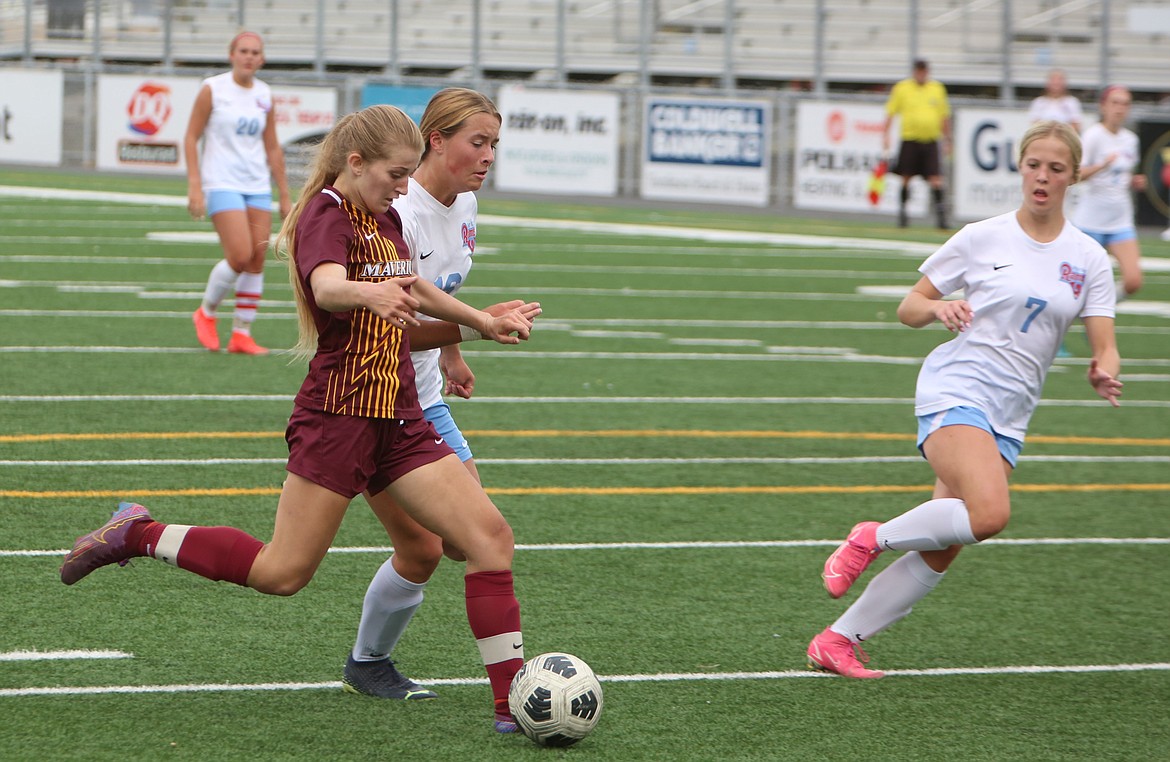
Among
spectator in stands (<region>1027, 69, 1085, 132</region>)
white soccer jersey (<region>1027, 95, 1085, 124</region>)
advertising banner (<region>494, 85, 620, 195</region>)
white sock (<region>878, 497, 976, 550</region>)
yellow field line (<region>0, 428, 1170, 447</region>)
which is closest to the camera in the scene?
white sock (<region>878, 497, 976, 550</region>)

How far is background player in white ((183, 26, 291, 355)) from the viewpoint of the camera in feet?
35.2

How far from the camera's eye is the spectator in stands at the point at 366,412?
13.9 ft

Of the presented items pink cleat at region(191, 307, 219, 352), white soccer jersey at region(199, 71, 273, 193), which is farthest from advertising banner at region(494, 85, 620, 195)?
white soccer jersey at region(199, 71, 273, 193)

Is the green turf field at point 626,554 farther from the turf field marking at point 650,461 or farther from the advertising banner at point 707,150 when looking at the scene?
the advertising banner at point 707,150

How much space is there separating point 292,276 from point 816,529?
3633mm

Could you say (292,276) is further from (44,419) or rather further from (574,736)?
(44,419)

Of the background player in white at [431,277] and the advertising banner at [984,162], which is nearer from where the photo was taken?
the background player in white at [431,277]

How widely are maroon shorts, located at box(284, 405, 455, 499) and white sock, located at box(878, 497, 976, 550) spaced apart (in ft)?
5.57

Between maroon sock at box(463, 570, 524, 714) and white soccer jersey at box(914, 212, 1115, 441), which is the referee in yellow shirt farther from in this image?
maroon sock at box(463, 570, 524, 714)

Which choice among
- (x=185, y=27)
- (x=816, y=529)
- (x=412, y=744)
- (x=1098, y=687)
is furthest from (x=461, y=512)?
(x=185, y=27)

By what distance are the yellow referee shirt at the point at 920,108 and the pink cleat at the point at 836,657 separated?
18330mm

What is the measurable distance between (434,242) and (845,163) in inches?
880

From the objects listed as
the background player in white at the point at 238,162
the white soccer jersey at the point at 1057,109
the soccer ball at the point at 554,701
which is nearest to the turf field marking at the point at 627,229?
the white soccer jersey at the point at 1057,109

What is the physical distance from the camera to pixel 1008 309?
17.5ft
